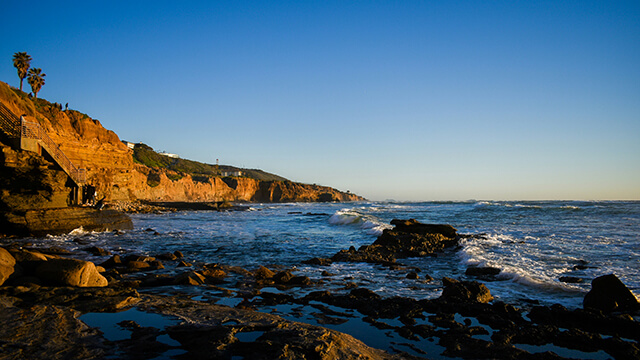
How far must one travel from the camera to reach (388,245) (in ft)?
51.9

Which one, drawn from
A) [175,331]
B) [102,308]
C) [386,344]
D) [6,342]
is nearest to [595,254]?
[386,344]

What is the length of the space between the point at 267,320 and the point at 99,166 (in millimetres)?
44556

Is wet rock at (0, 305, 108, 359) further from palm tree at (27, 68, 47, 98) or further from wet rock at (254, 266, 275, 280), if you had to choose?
palm tree at (27, 68, 47, 98)

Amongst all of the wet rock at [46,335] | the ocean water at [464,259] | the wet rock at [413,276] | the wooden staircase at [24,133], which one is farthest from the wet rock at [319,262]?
the wooden staircase at [24,133]

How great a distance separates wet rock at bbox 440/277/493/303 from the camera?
7105mm

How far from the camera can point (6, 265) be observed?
7.31 m

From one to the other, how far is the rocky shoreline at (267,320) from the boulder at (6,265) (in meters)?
0.03

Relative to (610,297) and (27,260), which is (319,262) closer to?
(610,297)

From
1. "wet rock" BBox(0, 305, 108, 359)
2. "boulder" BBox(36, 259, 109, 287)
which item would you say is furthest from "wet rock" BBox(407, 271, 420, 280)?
"boulder" BBox(36, 259, 109, 287)

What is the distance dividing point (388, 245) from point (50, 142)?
2446cm

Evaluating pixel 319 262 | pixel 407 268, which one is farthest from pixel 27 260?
pixel 407 268

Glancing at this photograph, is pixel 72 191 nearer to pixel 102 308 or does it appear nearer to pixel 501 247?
pixel 102 308

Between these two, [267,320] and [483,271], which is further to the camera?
[483,271]

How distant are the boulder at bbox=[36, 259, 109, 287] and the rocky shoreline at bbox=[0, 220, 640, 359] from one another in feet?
0.07
